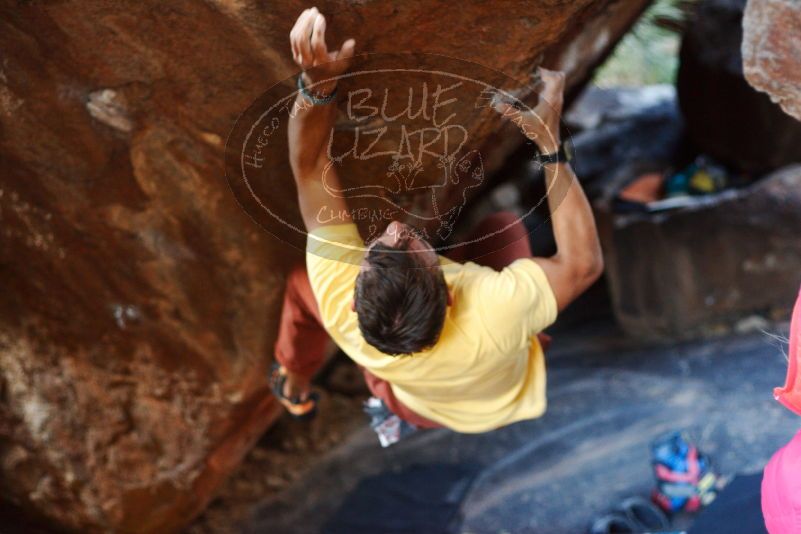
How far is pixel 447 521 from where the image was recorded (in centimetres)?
271

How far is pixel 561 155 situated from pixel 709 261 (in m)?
1.87

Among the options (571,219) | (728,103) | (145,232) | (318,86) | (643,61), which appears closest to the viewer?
(318,86)

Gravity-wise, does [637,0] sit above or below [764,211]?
above

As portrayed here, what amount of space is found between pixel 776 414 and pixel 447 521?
1.25m

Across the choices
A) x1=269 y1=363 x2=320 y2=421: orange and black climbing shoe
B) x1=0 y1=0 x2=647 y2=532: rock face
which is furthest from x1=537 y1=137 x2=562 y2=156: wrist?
x1=269 y1=363 x2=320 y2=421: orange and black climbing shoe

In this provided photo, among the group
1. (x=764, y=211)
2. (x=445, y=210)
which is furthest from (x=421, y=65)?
(x=764, y=211)

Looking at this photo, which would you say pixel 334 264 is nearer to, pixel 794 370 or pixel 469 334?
pixel 469 334

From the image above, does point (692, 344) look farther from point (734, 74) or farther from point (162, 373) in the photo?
point (162, 373)

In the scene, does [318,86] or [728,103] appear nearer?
[318,86]

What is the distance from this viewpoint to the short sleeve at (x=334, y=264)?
5.09 ft

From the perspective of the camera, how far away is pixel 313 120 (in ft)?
4.89

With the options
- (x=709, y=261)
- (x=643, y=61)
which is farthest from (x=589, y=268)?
(x=643, y=61)

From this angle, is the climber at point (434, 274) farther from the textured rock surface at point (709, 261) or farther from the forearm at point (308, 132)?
the textured rock surface at point (709, 261)

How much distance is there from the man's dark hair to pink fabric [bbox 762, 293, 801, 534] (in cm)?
65
